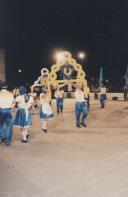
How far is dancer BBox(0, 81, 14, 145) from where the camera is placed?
39.6 ft

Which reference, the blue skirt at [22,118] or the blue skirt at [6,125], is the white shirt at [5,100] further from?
the blue skirt at [22,118]

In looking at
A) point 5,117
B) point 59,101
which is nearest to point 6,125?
point 5,117

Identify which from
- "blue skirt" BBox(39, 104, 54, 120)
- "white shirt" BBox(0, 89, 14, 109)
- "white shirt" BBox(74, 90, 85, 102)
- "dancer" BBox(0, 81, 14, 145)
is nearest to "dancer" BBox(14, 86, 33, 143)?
"dancer" BBox(0, 81, 14, 145)

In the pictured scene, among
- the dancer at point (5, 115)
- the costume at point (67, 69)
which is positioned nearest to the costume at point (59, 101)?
the costume at point (67, 69)

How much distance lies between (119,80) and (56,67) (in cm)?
2663

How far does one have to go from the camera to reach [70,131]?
582 inches

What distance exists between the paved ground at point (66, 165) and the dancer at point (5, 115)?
1.15 ft

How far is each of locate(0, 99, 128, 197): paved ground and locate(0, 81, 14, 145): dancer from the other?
0.35 m

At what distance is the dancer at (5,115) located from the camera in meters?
12.1

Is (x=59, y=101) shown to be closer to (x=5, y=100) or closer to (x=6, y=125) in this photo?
(x=6, y=125)

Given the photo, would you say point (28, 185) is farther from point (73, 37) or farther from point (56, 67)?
point (73, 37)

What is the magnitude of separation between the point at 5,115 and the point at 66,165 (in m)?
3.86

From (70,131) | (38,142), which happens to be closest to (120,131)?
(70,131)

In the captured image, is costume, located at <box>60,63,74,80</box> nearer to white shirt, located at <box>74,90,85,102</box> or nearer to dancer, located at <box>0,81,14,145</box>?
white shirt, located at <box>74,90,85,102</box>
